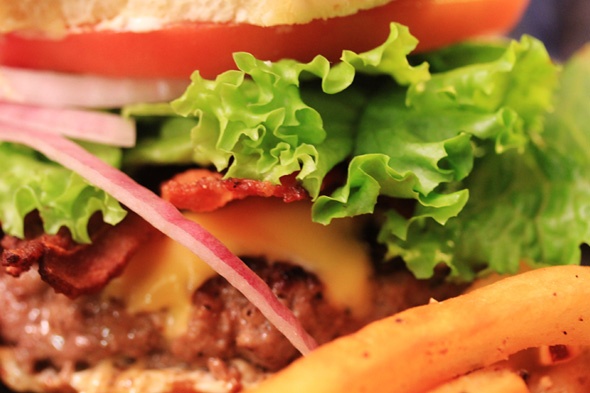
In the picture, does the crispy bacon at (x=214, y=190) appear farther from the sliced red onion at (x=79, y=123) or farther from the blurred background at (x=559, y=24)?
the blurred background at (x=559, y=24)

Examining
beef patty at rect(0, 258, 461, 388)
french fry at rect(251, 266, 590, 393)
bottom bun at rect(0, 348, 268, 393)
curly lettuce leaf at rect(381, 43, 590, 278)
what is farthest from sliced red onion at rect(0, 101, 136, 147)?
french fry at rect(251, 266, 590, 393)

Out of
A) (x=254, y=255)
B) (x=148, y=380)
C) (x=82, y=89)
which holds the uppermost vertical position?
(x=82, y=89)

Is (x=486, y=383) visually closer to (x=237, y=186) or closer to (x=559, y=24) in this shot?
(x=237, y=186)

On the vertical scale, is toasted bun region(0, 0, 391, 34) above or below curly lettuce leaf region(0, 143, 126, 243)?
above

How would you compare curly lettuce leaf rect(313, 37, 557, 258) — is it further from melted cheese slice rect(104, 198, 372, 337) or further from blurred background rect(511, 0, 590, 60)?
blurred background rect(511, 0, 590, 60)

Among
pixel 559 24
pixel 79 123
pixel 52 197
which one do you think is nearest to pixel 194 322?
pixel 52 197
